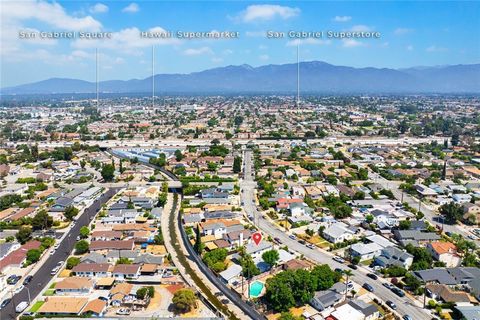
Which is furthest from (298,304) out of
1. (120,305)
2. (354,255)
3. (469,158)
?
(469,158)

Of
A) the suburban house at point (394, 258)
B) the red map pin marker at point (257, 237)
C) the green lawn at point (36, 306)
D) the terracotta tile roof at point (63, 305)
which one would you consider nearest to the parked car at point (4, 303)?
the green lawn at point (36, 306)

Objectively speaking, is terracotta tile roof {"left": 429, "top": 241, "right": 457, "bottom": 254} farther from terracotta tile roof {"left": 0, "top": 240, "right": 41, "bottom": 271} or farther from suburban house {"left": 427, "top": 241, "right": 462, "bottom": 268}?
terracotta tile roof {"left": 0, "top": 240, "right": 41, "bottom": 271}

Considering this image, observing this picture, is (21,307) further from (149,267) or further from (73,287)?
(149,267)

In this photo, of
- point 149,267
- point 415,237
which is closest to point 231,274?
point 149,267

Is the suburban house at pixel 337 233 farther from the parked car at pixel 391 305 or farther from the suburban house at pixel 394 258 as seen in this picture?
the parked car at pixel 391 305

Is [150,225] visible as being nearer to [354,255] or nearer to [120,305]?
[120,305]

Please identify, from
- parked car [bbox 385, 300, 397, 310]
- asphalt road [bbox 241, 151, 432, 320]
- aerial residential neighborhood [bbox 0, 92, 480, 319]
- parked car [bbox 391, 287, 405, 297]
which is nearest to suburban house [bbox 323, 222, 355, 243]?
aerial residential neighborhood [bbox 0, 92, 480, 319]
